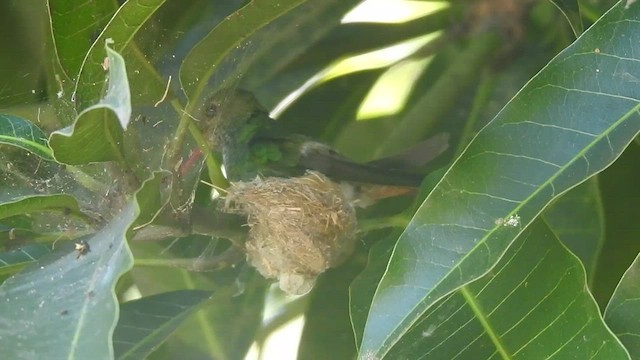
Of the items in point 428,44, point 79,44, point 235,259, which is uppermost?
point 79,44

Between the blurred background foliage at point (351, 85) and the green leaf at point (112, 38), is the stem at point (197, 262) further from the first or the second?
the green leaf at point (112, 38)

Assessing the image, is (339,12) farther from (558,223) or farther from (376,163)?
(558,223)

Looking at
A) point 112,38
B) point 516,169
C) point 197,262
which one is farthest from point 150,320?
point 516,169

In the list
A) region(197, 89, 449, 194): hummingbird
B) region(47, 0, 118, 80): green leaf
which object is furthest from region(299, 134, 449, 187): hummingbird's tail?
region(47, 0, 118, 80): green leaf

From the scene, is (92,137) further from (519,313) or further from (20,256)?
(519,313)

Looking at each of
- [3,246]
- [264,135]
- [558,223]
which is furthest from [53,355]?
[558,223]
